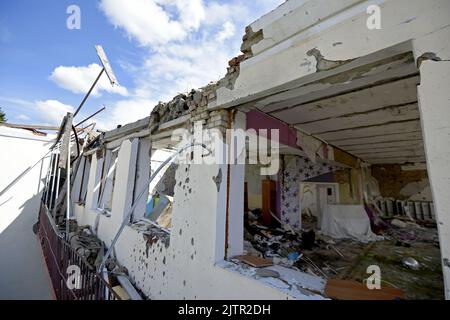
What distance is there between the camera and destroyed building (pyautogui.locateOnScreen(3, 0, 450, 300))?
116 cm

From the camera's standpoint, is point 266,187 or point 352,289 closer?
point 352,289

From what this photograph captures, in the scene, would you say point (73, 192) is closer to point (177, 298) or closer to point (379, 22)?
point (177, 298)

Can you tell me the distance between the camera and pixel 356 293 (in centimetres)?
138

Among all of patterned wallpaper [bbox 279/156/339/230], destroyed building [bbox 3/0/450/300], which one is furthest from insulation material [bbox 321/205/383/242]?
patterned wallpaper [bbox 279/156/339/230]

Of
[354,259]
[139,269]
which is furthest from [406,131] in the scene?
[139,269]

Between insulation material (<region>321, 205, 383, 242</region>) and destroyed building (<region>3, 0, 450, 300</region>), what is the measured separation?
49mm

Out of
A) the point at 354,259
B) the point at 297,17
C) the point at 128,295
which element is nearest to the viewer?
the point at 297,17

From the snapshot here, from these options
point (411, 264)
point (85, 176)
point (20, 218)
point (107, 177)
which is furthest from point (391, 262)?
point (20, 218)

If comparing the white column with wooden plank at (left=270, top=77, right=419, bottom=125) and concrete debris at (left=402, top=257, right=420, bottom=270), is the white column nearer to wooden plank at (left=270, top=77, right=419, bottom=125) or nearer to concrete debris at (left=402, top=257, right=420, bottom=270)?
wooden plank at (left=270, top=77, right=419, bottom=125)

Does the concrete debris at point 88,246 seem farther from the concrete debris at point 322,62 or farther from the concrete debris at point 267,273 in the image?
the concrete debris at point 322,62

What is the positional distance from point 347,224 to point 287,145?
12.4ft
